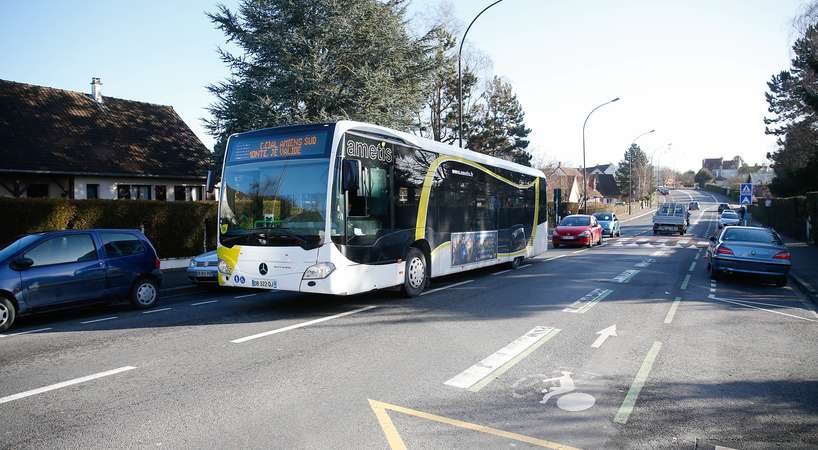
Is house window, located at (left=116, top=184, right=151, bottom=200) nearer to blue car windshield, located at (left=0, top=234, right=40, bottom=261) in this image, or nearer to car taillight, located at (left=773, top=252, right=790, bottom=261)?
blue car windshield, located at (left=0, top=234, right=40, bottom=261)

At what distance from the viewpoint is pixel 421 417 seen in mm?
4547

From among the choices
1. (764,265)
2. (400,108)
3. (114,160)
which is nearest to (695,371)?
(764,265)

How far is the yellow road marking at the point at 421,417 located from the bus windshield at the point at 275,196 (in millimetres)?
4215

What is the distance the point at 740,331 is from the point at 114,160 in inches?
1043

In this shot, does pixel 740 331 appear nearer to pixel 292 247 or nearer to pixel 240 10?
pixel 292 247

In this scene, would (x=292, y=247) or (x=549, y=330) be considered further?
(x=292, y=247)

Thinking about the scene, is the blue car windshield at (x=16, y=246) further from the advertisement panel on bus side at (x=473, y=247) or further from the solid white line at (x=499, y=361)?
the advertisement panel on bus side at (x=473, y=247)

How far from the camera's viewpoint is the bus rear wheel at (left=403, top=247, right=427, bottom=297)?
10.7 m

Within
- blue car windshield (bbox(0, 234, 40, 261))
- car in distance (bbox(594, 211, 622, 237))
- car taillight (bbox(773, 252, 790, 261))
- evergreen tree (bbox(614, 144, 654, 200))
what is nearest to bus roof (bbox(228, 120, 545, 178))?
blue car windshield (bbox(0, 234, 40, 261))

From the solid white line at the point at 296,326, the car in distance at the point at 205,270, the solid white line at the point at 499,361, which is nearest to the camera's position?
the solid white line at the point at 499,361

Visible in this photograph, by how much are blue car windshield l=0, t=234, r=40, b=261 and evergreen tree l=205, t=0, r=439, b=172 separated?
14265 millimetres

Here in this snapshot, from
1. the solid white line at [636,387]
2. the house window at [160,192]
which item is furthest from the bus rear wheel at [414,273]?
the house window at [160,192]

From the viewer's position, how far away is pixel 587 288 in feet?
40.3

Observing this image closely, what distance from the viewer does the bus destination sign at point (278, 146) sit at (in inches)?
Result: 348
